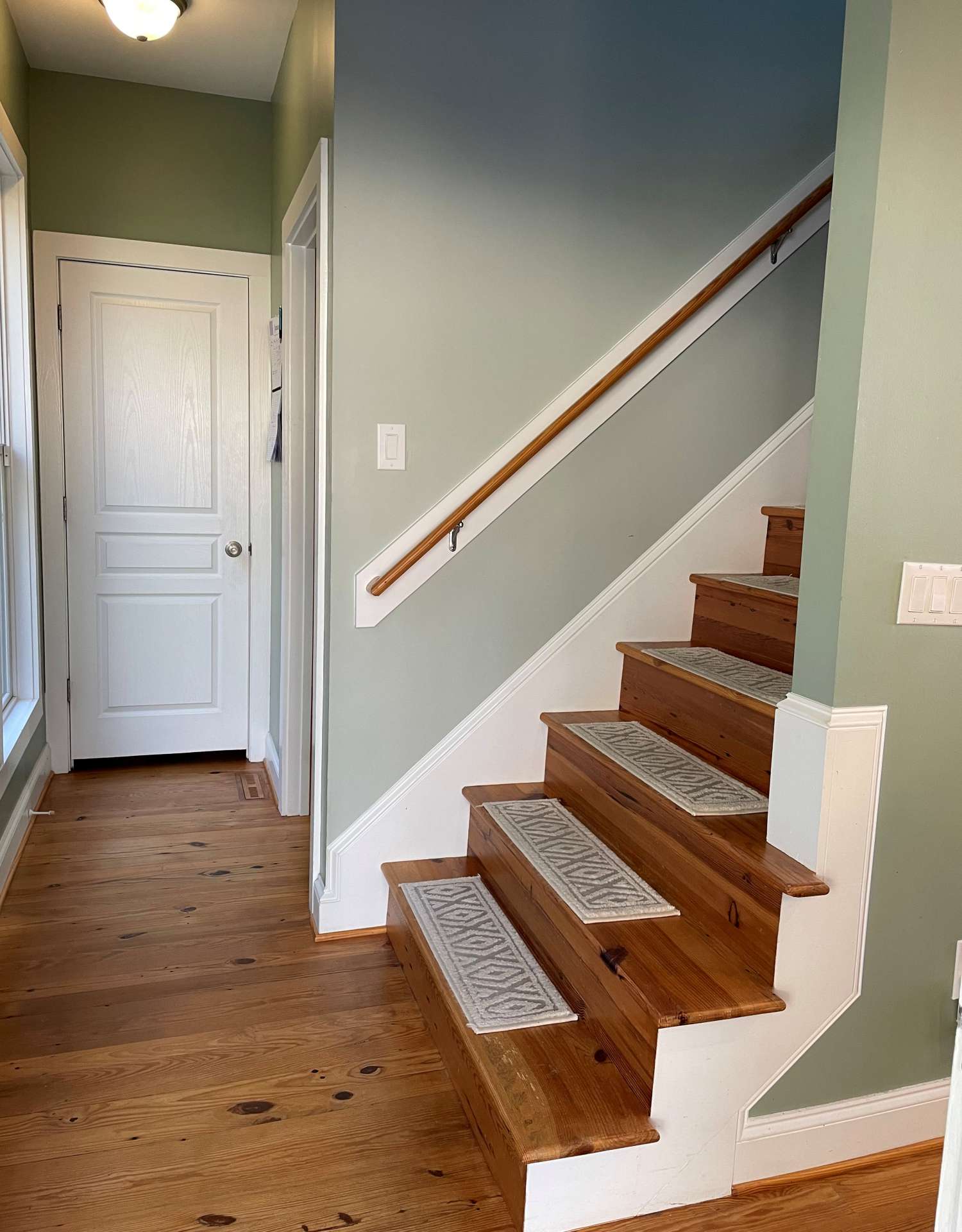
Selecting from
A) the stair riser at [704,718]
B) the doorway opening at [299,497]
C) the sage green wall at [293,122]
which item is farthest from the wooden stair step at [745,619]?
the sage green wall at [293,122]

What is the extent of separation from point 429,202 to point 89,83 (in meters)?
2.02

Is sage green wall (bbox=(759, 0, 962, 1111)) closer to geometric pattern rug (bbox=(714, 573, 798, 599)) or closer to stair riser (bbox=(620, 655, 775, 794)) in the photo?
stair riser (bbox=(620, 655, 775, 794))

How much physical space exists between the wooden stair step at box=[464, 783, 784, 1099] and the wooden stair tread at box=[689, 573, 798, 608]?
841 mm

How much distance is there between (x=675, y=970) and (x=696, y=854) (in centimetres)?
28

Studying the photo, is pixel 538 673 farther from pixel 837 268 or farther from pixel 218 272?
pixel 218 272

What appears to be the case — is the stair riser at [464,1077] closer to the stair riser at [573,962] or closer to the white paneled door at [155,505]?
the stair riser at [573,962]

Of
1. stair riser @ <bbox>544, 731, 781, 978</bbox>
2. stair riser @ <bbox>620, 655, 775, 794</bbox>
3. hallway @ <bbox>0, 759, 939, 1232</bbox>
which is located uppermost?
stair riser @ <bbox>620, 655, 775, 794</bbox>

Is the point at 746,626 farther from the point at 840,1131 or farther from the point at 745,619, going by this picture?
the point at 840,1131

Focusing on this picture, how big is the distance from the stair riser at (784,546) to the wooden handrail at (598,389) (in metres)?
0.63

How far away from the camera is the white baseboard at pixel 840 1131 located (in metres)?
1.67

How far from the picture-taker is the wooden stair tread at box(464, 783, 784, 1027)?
5.06 ft

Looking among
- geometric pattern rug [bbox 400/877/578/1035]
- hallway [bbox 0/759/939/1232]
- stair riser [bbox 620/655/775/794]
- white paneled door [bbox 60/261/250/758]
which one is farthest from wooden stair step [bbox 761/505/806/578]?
white paneled door [bbox 60/261/250/758]

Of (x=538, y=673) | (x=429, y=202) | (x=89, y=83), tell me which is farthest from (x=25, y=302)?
(x=538, y=673)

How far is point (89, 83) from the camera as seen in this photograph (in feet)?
11.2
